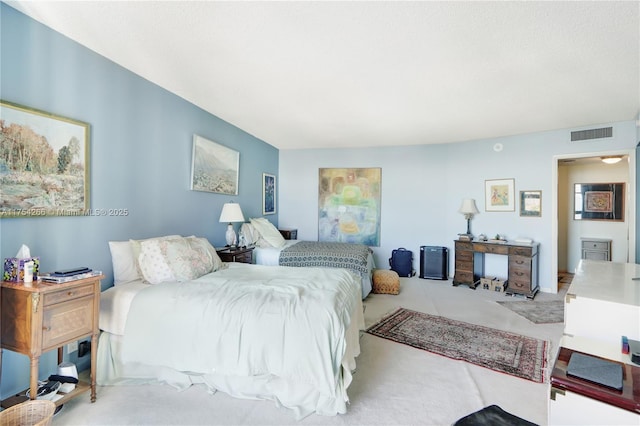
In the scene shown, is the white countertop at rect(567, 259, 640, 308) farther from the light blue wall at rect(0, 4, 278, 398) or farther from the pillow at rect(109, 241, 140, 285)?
the light blue wall at rect(0, 4, 278, 398)

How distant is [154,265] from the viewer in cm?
254

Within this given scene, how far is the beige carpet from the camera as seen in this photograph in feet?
6.17

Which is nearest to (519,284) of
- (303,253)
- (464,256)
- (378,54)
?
(464,256)

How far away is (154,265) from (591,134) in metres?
6.00

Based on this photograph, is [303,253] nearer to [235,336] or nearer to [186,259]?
[186,259]

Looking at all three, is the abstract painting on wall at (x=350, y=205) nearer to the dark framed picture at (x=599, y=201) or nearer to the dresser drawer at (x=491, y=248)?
the dresser drawer at (x=491, y=248)

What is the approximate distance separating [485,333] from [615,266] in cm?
131

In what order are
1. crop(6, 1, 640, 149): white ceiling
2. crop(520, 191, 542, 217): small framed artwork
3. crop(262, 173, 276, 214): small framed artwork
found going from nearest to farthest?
crop(6, 1, 640, 149): white ceiling
crop(520, 191, 542, 217): small framed artwork
crop(262, 173, 276, 214): small framed artwork

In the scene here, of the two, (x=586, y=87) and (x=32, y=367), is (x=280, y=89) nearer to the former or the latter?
(x=32, y=367)

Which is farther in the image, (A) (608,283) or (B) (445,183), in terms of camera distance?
(B) (445,183)

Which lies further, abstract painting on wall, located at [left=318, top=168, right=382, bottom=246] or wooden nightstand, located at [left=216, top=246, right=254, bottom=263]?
abstract painting on wall, located at [left=318, top=168, right=382, bottom=246]

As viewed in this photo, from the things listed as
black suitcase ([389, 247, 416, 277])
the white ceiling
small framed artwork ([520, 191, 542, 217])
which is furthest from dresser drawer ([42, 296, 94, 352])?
small framed artwork ([520, 191, 542, 217])

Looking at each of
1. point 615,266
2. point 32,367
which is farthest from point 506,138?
point 32,367

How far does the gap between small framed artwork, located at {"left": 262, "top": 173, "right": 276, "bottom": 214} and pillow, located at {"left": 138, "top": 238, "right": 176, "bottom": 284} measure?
10.8 ft
